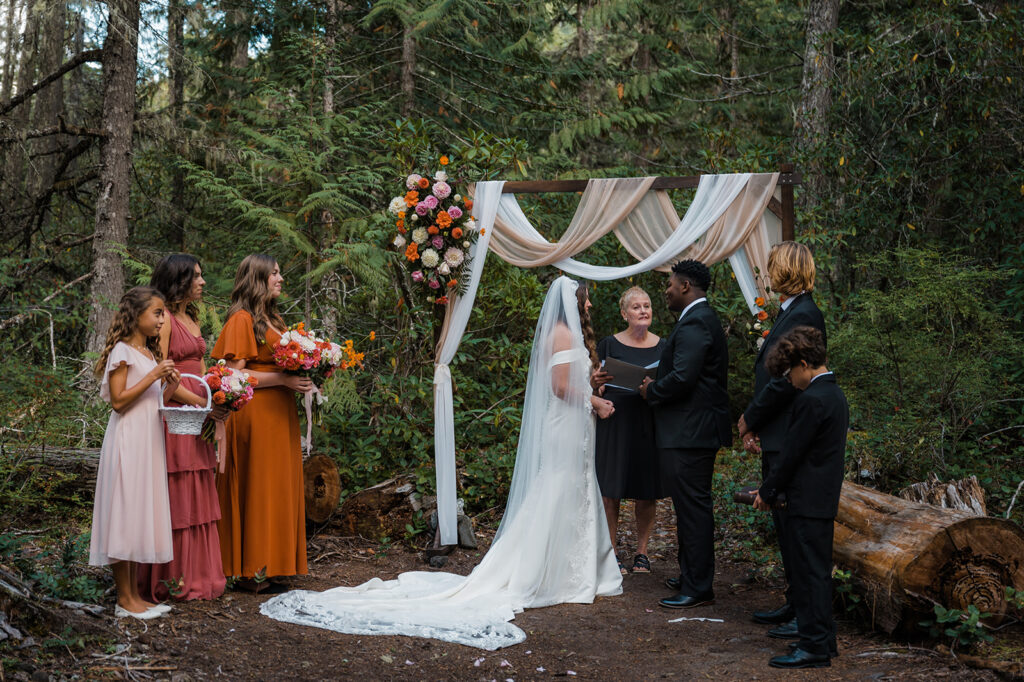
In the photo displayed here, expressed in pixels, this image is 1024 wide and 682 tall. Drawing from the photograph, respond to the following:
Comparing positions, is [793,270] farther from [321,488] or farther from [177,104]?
[177,104]

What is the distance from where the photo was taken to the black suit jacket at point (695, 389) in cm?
529

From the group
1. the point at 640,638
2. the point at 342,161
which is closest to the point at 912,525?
the point at 640,638

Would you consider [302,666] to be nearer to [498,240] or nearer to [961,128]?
[498,240]

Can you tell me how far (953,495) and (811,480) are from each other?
7.33ft

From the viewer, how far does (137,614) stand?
4.55m

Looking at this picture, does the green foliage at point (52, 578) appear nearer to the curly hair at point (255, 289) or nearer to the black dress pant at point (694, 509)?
the curly hair at point (255, 289)

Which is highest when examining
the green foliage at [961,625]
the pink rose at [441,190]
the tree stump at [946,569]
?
the pink rose at [441,190]

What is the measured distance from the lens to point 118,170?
9.55m

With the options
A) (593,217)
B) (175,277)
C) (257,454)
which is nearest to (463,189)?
(593,217)

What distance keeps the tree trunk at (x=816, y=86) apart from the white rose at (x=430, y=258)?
5.37 metres

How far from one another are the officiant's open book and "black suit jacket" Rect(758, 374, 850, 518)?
1662 mm

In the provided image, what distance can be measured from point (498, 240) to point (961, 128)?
6367 mm

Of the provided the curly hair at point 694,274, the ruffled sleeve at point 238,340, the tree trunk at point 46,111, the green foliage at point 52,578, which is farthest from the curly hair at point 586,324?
the tree trunk at point 46,111

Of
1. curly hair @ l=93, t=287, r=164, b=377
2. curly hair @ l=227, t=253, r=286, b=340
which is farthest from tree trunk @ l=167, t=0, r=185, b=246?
curly hair @ l=93, t=287, r=164, b=377
